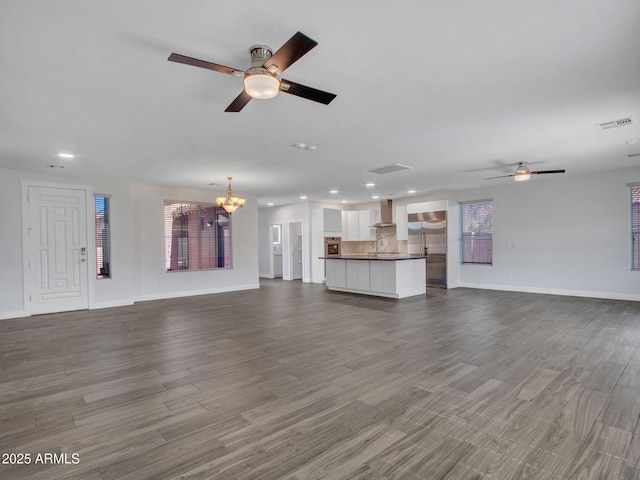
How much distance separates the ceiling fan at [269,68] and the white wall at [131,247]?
576 centimetres

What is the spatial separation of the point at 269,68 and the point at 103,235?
6415mm

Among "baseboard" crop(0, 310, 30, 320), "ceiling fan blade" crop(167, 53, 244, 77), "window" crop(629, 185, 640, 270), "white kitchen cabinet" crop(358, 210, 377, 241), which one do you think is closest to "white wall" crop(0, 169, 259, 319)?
"baseboard" crop(0, 310, 30, 320)

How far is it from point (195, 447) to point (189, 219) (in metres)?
7.31

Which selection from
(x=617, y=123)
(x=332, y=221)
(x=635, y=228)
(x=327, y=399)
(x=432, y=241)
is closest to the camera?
(x=327, y=399)

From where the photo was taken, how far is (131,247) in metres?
7.35

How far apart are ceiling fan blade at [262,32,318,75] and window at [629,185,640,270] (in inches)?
310

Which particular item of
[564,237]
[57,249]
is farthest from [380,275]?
[57,249]

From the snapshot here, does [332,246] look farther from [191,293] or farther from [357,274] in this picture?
[191,293]

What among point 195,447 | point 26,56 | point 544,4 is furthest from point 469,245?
point 26,56

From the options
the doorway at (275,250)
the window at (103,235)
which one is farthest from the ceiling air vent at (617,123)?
the doorway at (275,250)

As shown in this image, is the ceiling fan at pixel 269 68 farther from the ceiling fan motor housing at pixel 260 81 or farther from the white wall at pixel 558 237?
the white wall at pixel 558 237

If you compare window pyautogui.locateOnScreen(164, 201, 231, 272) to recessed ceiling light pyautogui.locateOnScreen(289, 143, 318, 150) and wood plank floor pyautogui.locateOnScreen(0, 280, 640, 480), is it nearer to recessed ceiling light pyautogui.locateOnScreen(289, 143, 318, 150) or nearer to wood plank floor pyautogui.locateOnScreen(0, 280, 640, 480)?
wood plank floor pyautogui.locateOnScreen(0, 280, 640, 480)

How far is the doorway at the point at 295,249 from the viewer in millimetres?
11961

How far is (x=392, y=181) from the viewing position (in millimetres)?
7773
